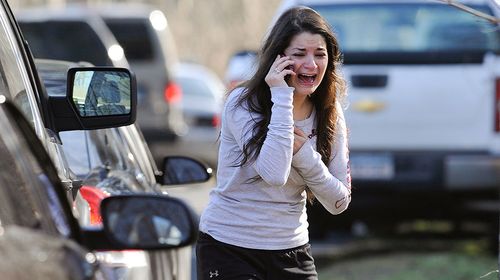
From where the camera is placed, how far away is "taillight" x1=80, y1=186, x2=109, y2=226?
479cm

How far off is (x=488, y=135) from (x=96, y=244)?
7310mm

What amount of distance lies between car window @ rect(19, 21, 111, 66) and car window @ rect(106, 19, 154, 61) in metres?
1.67

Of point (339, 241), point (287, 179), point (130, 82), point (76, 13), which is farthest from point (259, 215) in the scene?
point (76, 13)

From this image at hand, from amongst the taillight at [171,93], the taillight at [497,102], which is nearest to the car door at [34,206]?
the taillight at [497,102]

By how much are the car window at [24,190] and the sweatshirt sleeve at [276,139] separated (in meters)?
1.24

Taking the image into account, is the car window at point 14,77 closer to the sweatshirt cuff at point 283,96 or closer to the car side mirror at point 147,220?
the sweatshirt cuff at point 283,96

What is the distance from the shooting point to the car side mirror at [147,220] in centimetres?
344

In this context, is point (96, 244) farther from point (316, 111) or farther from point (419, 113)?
point (419, 113)

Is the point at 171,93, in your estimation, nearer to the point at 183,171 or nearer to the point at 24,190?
the point at 183,171

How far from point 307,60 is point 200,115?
1486cm

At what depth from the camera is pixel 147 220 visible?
3.53 m

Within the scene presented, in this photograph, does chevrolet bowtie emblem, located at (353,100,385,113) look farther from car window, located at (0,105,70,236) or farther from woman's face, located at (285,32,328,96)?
car window, located at (0,105,70,236)

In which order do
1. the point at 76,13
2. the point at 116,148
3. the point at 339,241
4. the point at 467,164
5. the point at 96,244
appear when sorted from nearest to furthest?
the point at 96,244, the point at 116,148, the point at 467,164, the point at 339,241, the point at 76,13

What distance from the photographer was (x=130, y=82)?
5062 millimetres
